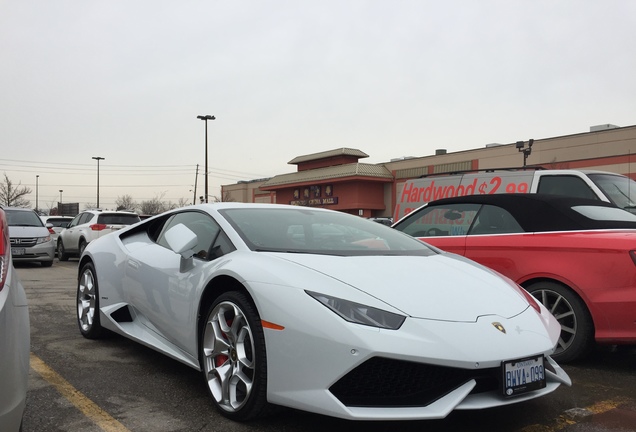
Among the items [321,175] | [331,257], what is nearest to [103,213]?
[331,257]

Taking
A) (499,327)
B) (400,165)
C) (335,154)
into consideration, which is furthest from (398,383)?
(335,154)

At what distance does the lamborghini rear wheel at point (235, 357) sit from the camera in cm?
290

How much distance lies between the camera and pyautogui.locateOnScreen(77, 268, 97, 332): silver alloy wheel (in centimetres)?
500

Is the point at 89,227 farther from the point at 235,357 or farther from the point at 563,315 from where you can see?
the point at 563,315

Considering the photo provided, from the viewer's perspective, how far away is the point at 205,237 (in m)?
3.85

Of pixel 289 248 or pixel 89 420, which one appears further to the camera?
pixel 289 248

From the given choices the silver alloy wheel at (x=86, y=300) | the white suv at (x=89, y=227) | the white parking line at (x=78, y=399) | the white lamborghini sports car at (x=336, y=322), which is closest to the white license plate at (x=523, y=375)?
the white lamborghini sports car at (x=336, y=322)

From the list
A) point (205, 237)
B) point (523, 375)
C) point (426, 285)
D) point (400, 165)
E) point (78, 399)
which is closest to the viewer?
point (523, 375)

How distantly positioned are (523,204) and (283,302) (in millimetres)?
3006

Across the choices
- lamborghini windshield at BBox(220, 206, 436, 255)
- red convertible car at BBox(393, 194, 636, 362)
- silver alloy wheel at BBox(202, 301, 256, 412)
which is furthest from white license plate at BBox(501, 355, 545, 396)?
red convertible car at BBox(393, 194, 636, 362)

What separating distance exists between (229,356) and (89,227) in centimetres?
1291

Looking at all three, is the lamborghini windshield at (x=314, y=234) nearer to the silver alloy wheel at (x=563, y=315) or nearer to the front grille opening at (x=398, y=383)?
the front grille opening at (x=398, y=383)

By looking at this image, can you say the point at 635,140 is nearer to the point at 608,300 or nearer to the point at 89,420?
the point at 608,300

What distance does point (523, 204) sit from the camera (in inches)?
197
